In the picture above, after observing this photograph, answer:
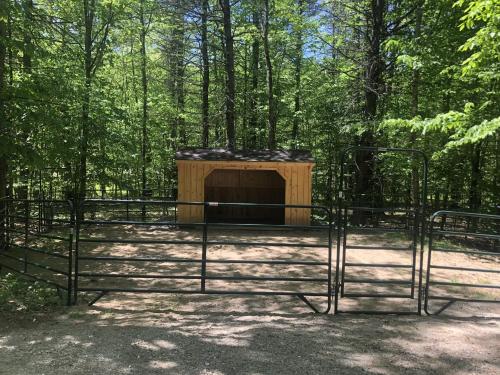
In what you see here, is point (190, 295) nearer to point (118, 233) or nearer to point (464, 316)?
point (464, 316)

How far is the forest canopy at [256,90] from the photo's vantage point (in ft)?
27.0

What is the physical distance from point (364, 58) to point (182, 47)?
1021cm

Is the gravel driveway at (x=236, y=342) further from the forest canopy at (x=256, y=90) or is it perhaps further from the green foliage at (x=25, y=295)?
the forest canopy at (x=256, y=90)

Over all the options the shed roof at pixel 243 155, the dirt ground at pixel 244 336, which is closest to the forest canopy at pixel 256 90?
the shed roof at pixel 243 155

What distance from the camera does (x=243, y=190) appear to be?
1503cm

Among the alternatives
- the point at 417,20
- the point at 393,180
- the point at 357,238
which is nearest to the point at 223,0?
the point at 417,20

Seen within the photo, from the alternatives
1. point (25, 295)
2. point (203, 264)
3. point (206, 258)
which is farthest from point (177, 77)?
point (203, 264)

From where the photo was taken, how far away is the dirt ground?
3.90 metres

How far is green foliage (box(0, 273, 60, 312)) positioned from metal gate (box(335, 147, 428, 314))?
3.72 metres

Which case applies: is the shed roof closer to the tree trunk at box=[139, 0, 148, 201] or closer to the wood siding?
the wood siding

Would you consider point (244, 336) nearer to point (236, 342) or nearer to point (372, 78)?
point (236, 342)

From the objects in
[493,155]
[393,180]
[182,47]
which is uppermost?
[182,47]

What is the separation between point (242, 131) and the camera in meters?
22.0

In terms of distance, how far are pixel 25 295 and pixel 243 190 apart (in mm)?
9591
